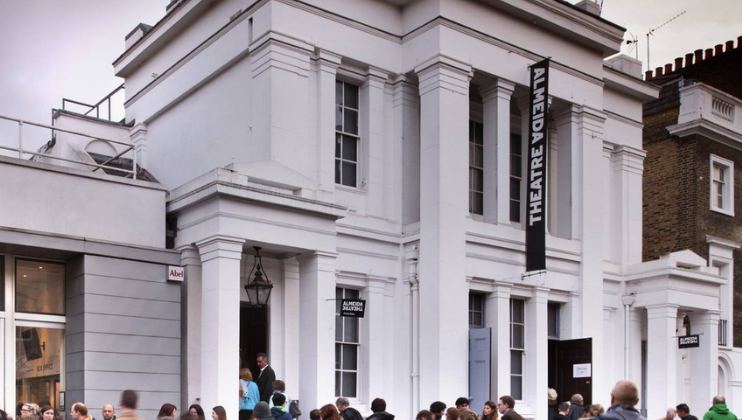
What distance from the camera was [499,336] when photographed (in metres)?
21.3

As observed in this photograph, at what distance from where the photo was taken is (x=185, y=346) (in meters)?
17.0

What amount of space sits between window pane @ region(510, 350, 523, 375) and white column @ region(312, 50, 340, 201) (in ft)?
18.4

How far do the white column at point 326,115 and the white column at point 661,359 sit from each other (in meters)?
9.32

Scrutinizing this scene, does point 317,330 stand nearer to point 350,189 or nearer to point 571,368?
point 350,189

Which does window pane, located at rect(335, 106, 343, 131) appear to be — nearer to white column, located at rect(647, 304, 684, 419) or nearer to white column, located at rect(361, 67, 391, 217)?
white column, located at rect(361, 67, 391, 217)

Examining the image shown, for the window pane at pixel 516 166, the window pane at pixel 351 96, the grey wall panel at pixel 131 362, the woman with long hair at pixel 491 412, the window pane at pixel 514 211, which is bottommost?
the woman with long hair at pixel 491 412

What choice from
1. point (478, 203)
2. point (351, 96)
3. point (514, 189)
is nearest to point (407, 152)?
point (351, 96)

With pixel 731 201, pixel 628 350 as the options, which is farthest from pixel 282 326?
pixel 731 201

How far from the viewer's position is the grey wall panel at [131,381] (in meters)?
15.6

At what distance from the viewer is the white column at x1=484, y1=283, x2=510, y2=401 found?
68.7 ft

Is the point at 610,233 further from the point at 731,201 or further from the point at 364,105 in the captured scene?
the point at 364,105

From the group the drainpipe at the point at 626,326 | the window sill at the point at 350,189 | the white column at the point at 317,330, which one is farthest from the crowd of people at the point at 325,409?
the window sill at the point at 350,189

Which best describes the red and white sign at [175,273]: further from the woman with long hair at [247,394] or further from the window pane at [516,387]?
the window pane at [516,387]

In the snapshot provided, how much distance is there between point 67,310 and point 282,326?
4.09 m
